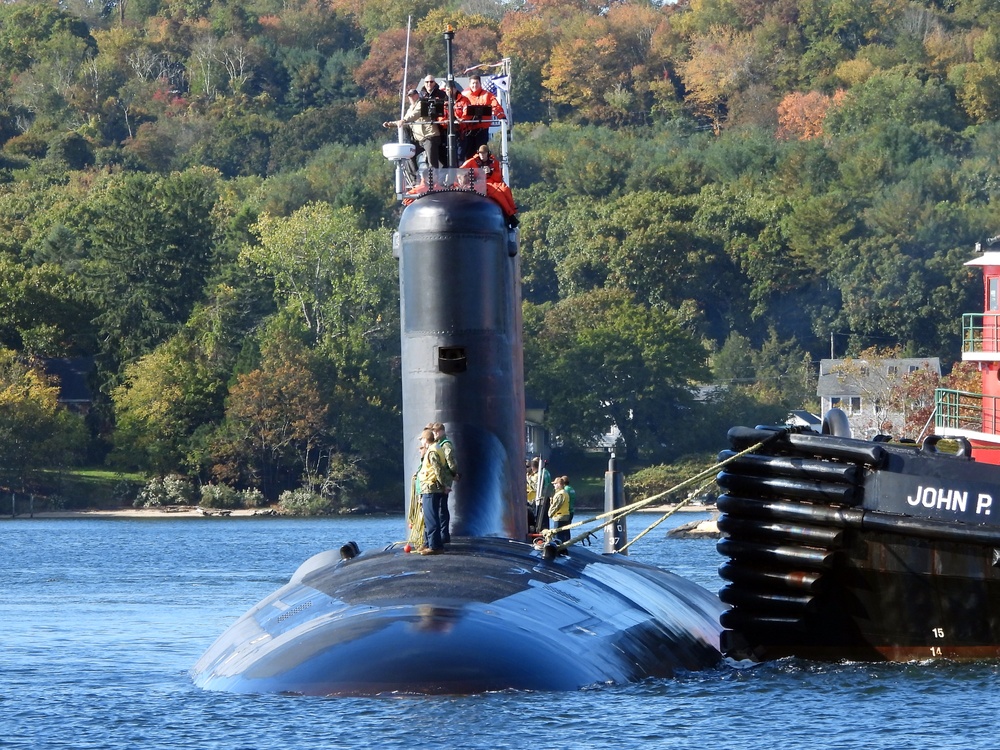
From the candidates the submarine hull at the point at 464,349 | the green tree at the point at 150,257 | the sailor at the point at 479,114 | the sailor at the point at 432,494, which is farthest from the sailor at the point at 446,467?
the green tree at the point at 150,257

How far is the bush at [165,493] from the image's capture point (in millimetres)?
92188

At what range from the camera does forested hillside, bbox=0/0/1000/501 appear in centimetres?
9606

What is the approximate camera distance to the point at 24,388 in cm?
9325

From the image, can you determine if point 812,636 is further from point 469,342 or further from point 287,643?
point 287,643

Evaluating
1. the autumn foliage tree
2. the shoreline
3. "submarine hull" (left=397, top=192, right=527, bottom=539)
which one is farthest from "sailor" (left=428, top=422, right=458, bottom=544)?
the autumn foliage tree

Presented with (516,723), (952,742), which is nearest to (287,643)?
(516,723)

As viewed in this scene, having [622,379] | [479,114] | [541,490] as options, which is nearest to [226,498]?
[622,379]

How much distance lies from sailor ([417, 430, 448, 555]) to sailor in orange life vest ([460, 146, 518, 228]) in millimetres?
3417

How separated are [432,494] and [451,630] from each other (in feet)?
9.13

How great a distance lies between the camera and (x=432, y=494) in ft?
65.8

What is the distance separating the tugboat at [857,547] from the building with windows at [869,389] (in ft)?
229

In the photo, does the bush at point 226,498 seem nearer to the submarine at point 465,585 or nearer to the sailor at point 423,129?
the submarine at point 465,585

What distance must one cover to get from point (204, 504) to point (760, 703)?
7487 cm

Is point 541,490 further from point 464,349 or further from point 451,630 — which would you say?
point 451,630
